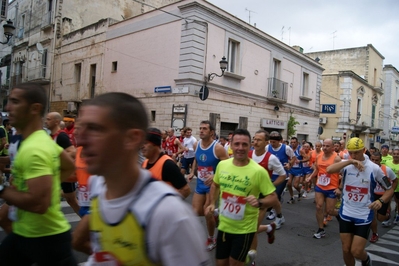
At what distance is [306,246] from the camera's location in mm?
6152

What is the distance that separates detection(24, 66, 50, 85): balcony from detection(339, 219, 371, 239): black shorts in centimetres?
2567

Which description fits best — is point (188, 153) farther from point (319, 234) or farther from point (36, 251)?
point (36, 251)

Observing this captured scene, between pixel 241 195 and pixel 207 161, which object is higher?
pixel 207 161

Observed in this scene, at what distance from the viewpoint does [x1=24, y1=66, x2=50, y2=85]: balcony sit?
26.1 meters

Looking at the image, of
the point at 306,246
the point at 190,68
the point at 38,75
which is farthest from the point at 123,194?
the point at 38,75

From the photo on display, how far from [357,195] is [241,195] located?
192cm

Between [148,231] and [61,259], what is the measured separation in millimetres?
1527

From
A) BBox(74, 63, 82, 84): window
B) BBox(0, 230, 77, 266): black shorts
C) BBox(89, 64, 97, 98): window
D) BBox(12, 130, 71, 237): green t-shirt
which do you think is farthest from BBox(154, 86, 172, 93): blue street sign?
BBox(0, 230, 77, 266): black shorts

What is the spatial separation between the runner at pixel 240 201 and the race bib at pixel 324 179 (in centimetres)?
350

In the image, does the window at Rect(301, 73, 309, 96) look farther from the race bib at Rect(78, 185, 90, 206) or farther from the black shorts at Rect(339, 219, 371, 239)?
the race bib at Rect(78, 185, 90, 206)

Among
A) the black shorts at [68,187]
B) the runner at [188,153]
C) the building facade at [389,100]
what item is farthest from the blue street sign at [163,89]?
the building facade at [389,100]

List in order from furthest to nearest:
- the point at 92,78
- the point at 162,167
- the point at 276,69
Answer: the point at 276,69
the point at 92,78
the point at 162,167

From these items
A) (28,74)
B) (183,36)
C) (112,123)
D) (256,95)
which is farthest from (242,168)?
(28,74)

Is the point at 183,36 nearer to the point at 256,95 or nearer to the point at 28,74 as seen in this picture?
the point at 256,95
